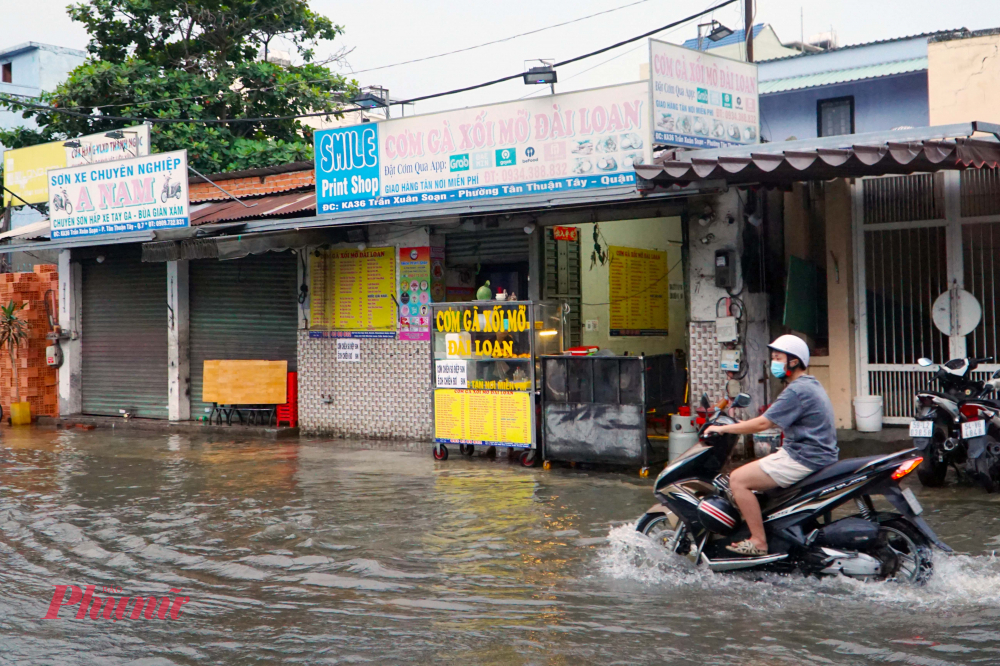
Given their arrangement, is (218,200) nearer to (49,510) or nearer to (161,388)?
(161,388)

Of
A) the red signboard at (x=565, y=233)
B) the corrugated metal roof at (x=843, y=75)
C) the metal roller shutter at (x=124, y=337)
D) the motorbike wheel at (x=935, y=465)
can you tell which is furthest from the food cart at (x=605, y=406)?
the corrugated metal roof at (x=843, y=75)

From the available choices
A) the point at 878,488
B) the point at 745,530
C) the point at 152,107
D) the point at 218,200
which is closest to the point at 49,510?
the point at 745,530

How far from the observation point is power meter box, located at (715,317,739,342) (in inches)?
408

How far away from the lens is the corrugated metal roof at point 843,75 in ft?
74.0

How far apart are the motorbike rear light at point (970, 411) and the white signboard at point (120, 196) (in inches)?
425

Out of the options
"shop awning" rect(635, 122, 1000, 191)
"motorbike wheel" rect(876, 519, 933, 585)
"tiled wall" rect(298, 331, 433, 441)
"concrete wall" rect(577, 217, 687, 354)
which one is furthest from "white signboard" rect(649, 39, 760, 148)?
"motorbike wheel" rect(876, 519, 933, 585)

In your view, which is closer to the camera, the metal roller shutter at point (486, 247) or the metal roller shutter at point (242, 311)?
the metal roller shutter at point (486, 247)

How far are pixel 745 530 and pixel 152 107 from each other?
2084cm

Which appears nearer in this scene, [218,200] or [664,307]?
[664,307]

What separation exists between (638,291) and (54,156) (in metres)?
11.9

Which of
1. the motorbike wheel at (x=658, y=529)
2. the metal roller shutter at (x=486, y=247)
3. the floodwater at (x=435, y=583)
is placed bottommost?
the floodwater at (x=435, y=583)

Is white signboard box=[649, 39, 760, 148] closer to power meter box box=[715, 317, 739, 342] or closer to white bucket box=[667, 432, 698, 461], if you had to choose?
power meter box box=[715, 317, 739, 342]

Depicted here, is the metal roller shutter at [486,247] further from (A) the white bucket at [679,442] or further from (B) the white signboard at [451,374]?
(A) the white bucket at [679,442]

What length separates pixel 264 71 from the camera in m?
23.6
